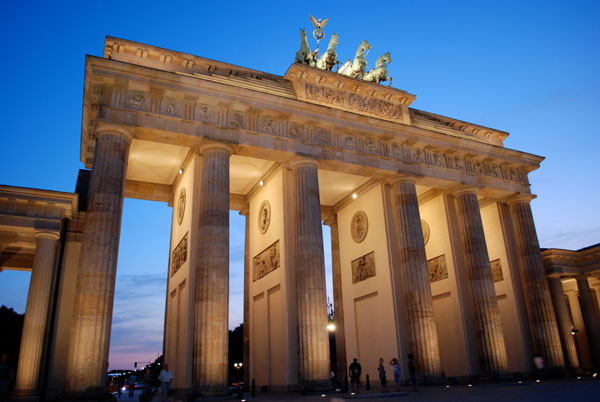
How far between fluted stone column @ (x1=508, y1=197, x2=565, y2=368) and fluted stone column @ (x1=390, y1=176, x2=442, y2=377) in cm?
750

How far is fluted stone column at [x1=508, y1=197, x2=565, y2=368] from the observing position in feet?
80.2

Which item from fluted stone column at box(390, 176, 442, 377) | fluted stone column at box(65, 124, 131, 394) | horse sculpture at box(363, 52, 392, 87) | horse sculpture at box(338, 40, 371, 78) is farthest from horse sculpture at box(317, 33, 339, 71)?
fluted stone column at box(65, 124, 131, 394)

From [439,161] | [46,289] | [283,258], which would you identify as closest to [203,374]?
[283,258]

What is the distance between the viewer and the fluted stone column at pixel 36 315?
17609mm

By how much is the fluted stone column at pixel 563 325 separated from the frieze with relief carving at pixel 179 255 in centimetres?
2120

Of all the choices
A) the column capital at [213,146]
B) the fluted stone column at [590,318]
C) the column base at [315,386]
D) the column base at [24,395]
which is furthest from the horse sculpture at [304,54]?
the fluted stone column at [590,318]

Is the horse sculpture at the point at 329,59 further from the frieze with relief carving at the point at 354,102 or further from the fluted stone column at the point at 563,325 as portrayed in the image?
the fluted stone column at the point at 563,325

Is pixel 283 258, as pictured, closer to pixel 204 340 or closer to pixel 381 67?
pixel 204 340

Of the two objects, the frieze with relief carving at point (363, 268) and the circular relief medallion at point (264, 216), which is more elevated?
the circular relief medallion at point (264, 216)

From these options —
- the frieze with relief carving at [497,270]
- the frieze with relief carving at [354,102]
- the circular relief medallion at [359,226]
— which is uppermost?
the frieze with relief carving at [354,102]

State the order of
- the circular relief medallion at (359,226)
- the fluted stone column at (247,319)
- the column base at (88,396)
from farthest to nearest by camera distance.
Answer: the circular relief medallion at (359,226) < the fluted stone column at (247,319) < the column base at (88,396)

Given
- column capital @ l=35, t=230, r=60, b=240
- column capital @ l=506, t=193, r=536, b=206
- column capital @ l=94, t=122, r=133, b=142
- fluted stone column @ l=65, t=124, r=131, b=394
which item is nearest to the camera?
fluted stone column @ l=65, t=124, r=131, b=394

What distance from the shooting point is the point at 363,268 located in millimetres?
25609

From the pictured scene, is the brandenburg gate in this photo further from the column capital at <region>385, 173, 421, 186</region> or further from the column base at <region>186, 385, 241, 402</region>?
the column base at <region>186, 385, 241, 402</region>
